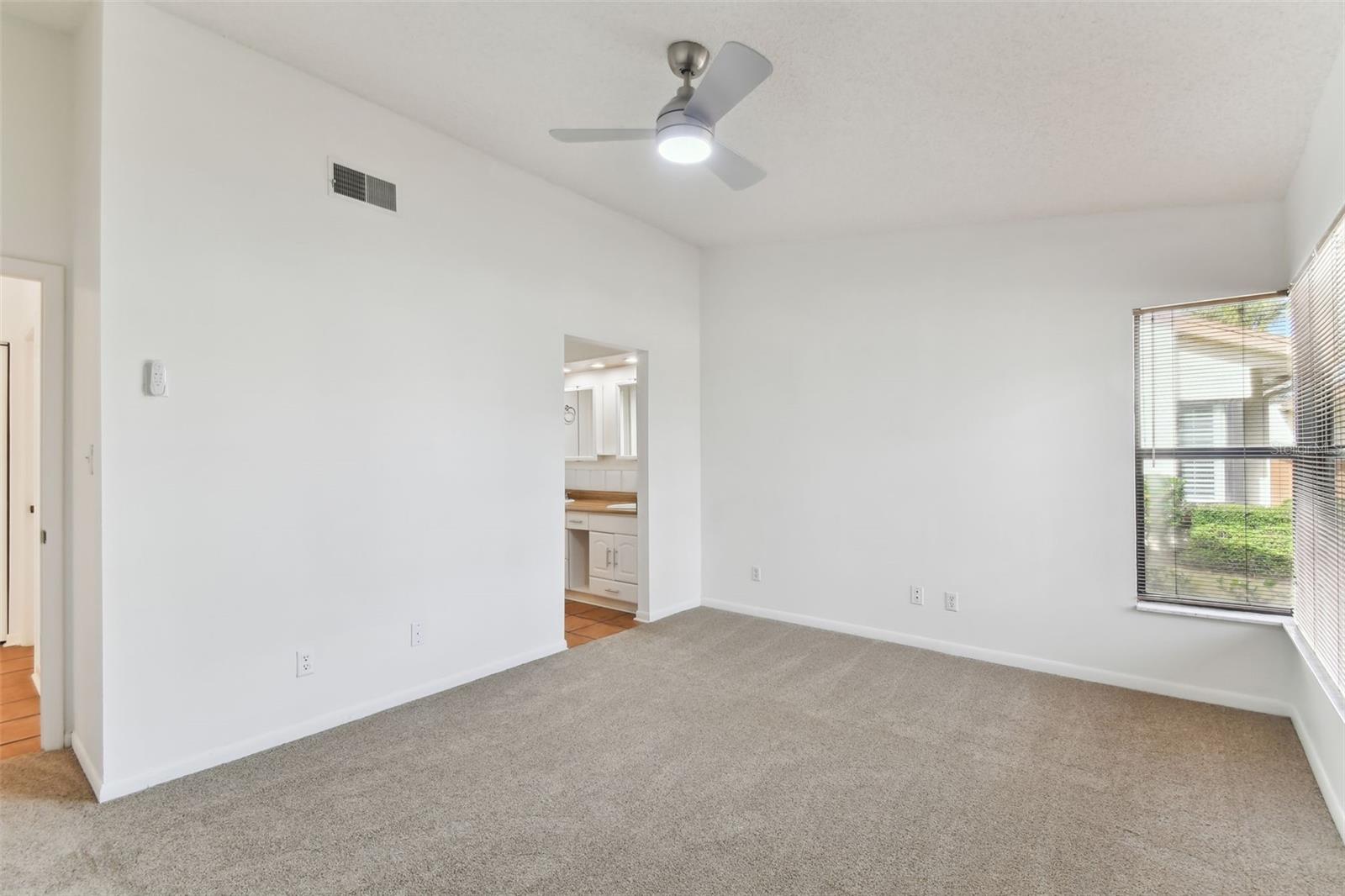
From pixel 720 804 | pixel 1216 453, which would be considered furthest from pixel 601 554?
pixel 1216 453

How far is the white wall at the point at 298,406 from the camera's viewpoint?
2363 millimetres

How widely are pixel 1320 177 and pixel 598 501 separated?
17.2 ft

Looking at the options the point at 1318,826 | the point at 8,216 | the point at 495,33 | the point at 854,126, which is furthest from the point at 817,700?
the point at 8,216

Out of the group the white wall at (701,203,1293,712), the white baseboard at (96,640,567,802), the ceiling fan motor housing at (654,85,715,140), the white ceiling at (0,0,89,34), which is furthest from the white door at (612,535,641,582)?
the white ceiling at (0,0,89,34)

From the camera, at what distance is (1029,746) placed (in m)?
2.81

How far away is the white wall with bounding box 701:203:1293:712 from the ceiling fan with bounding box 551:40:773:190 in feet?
6.97

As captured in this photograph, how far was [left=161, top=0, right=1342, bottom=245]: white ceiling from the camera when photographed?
2199mm

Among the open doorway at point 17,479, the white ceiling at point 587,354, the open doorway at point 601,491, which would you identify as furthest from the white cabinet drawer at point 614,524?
the open doorway at point 17,479

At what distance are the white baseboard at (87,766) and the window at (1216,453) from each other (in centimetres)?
495

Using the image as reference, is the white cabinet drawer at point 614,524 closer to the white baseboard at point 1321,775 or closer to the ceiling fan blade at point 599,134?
the ceiling fan blade at point 599,134

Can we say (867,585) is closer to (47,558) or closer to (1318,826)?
(1318,826)

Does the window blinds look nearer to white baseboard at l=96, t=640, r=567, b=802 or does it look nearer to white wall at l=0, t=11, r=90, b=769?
white baseboard at l=96, t=640, r=567, b=802

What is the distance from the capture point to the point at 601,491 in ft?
20.7

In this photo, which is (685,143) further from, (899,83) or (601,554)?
(601,554)
